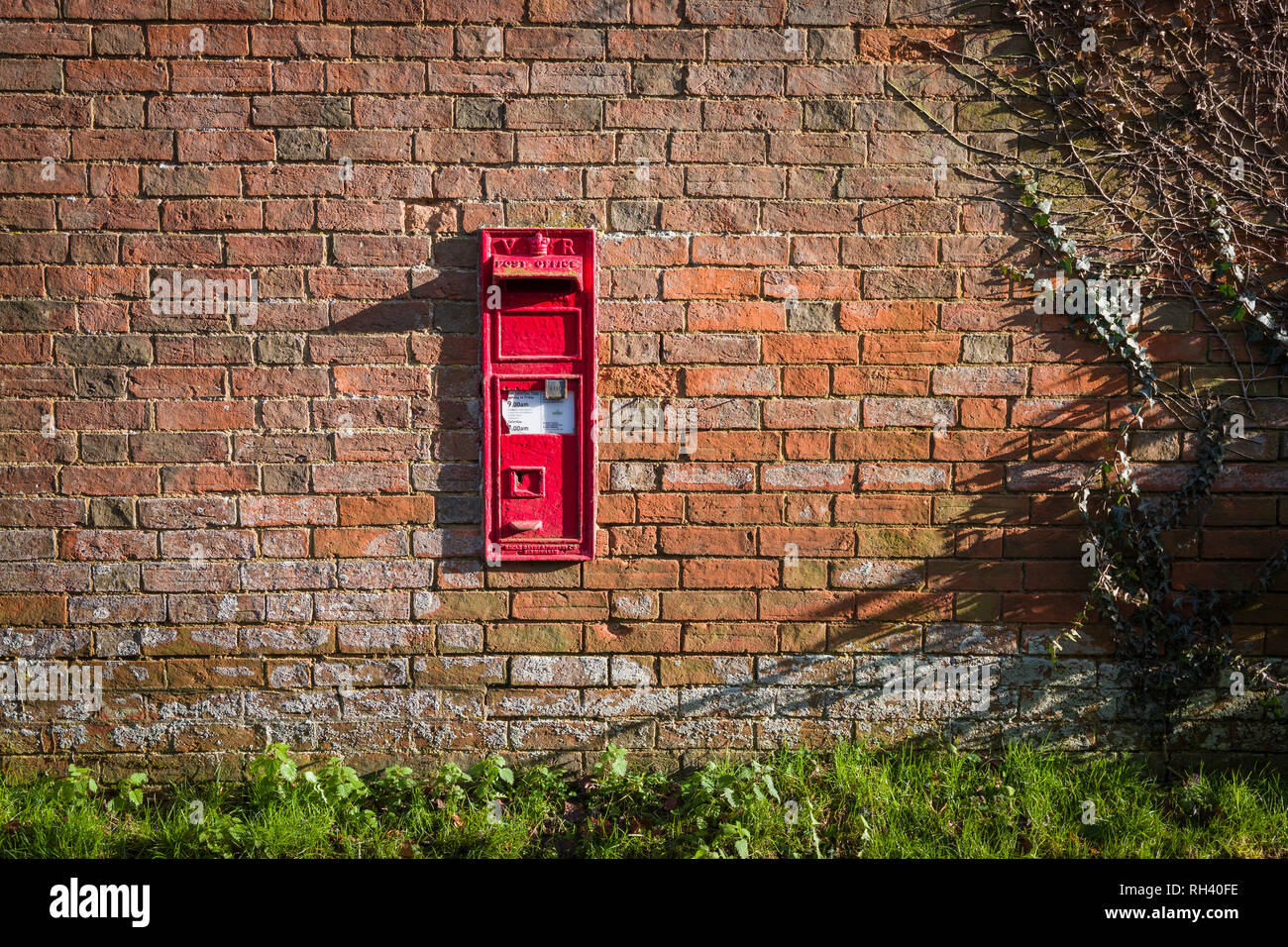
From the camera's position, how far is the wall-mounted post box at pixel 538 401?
2.93 m

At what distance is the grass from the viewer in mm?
2789

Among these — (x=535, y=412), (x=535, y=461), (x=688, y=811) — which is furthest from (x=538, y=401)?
(x=688, y=811)

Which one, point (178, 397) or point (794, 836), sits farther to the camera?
point (178, 397)

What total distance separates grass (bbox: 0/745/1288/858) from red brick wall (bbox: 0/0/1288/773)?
13 cm

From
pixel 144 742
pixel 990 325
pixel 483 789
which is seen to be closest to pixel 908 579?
pixel 990 325

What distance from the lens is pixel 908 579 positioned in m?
3.08

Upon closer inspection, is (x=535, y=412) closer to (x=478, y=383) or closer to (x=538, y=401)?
(x=538, y=401)

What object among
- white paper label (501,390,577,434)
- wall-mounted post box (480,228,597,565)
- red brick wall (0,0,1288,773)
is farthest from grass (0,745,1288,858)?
white paper label (501,390,577,434)

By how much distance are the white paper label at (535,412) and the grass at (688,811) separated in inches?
47.2

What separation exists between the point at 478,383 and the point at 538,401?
231 mm

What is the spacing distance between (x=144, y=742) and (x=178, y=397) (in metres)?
1.28

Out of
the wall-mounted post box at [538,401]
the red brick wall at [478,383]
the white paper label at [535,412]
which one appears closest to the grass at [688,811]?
the red brick wall at [478,383]

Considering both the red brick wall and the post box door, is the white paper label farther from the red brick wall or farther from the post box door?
the red brick wall
